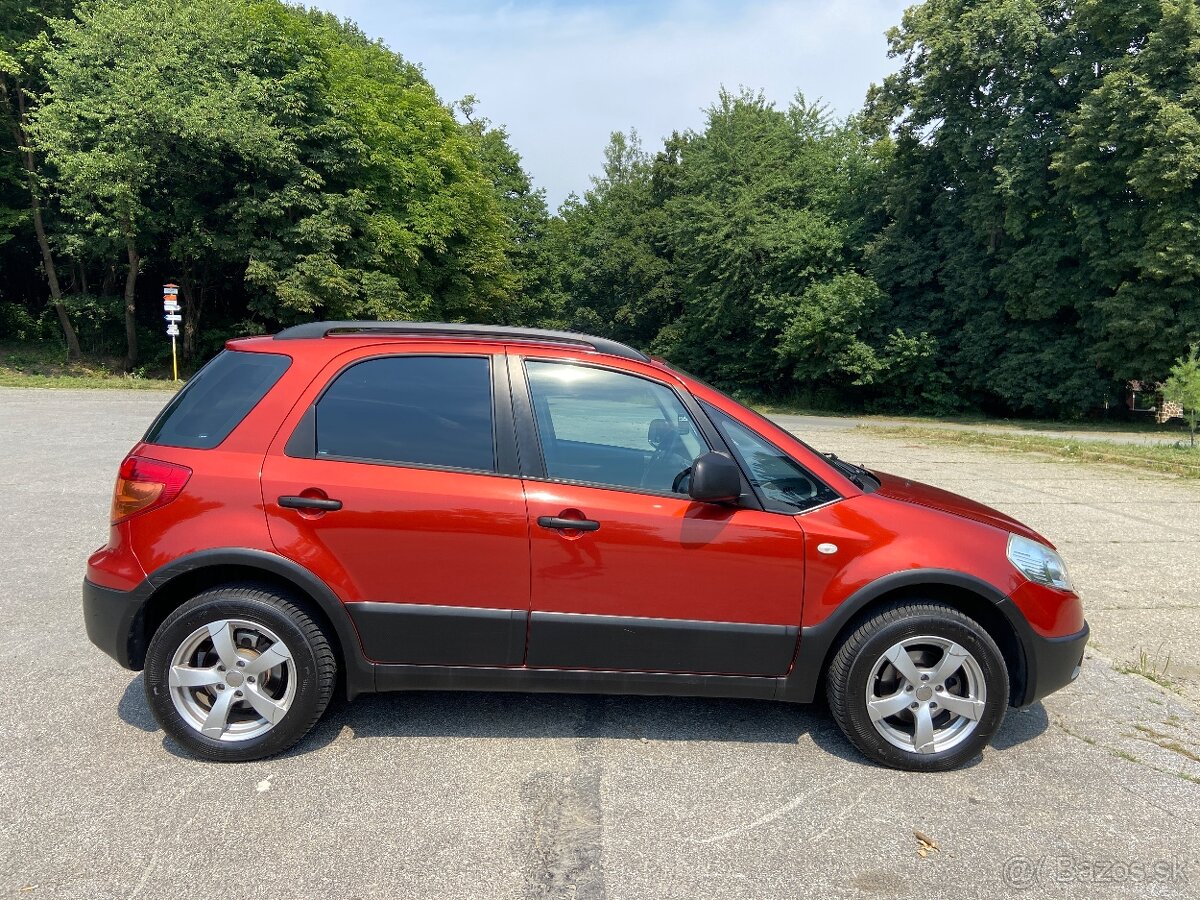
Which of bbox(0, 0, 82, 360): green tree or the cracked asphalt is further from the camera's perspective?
Result: bbox(0, 0, 82, 360): green tree

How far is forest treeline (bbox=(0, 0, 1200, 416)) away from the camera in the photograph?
2672 centimetres

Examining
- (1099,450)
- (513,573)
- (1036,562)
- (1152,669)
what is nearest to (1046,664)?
(1036,562)

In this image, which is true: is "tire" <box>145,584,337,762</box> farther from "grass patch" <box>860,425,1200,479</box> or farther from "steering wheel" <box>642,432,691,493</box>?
"grass patch" <box>860,425,1200,479</box>

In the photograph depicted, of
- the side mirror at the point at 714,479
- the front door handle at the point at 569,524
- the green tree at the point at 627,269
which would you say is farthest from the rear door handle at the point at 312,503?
the green tree at the point at 627,269

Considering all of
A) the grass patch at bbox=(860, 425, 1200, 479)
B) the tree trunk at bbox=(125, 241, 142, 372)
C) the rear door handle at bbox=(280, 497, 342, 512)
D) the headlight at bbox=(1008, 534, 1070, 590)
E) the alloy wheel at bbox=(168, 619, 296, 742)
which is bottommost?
the alloy wheel at bbox=(168, 619, 296, 742)

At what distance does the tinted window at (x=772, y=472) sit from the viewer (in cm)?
338

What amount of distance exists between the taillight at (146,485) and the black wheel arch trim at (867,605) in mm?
2684

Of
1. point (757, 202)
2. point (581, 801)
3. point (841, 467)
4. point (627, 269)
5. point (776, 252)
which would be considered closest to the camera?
point (581, 801)

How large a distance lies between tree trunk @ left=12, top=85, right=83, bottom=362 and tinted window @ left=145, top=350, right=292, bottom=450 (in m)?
35.2

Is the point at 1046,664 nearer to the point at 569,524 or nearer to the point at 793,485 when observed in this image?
the point at 793,485

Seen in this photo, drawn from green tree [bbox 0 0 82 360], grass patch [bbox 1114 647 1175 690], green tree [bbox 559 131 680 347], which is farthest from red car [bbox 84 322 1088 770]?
green tree [bbox 559 131 680 347]

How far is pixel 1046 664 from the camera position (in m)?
3.36

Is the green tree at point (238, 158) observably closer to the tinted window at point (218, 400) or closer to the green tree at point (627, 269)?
the green tree at point (627, 269)

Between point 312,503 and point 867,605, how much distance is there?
93.2 inches
